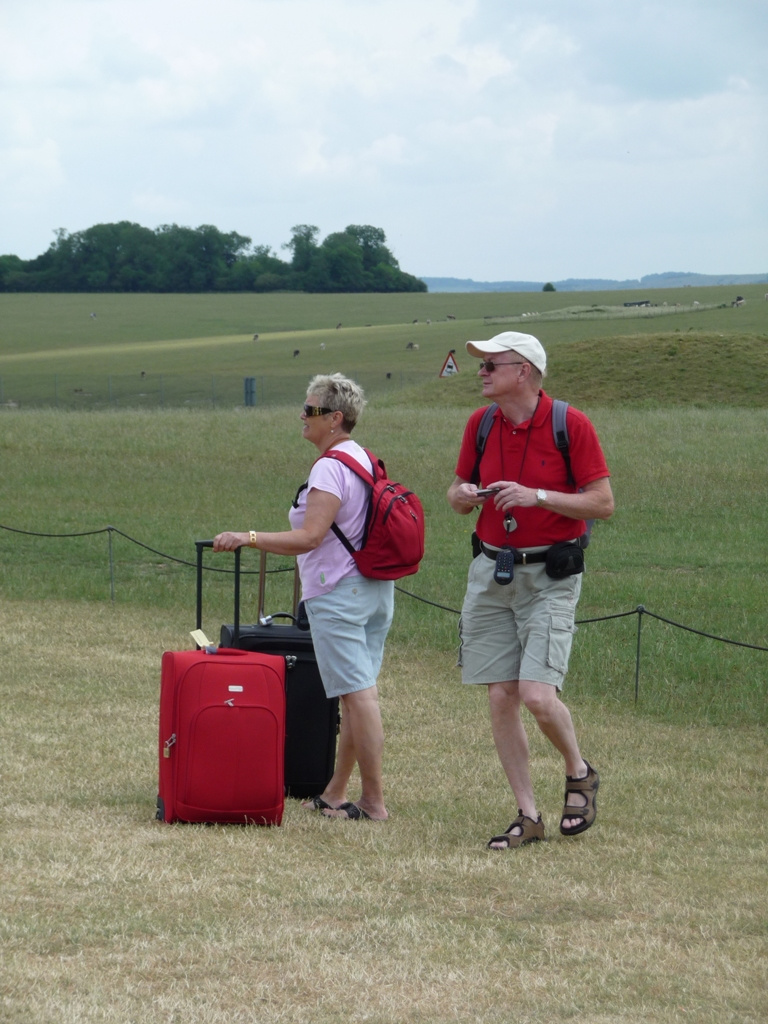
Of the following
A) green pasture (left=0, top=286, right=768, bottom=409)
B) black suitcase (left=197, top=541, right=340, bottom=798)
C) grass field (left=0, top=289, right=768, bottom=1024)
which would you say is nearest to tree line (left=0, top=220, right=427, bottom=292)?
green pasture (left=0, top=286, right=768, bottom=409)

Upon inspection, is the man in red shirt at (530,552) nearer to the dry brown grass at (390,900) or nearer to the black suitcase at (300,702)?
the dry brown grass at (390,900)

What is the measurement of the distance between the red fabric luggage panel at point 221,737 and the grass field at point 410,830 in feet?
0.53

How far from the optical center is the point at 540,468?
5426 millimetres

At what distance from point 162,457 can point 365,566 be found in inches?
863

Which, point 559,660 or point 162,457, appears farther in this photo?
point 162,457

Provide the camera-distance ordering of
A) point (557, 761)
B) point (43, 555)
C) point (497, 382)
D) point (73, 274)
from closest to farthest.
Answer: point (497, 382), point (557, 761), point (43, 555), point (73, 274)

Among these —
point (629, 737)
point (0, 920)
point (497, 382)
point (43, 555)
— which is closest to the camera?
point (0, 920)

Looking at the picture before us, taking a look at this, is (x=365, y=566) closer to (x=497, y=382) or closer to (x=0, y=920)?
(x=497, y=382)

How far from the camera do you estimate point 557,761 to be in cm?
752

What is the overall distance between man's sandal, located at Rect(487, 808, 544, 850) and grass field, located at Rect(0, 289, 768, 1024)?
0.23ft

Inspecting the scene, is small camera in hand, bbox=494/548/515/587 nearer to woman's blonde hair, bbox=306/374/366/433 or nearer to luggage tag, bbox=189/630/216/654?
woman's blonde hair, bbox=306/374/366/433

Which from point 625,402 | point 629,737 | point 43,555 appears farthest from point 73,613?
point 625,402

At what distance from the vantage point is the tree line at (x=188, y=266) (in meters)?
144

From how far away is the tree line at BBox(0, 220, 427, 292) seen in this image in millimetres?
143625
